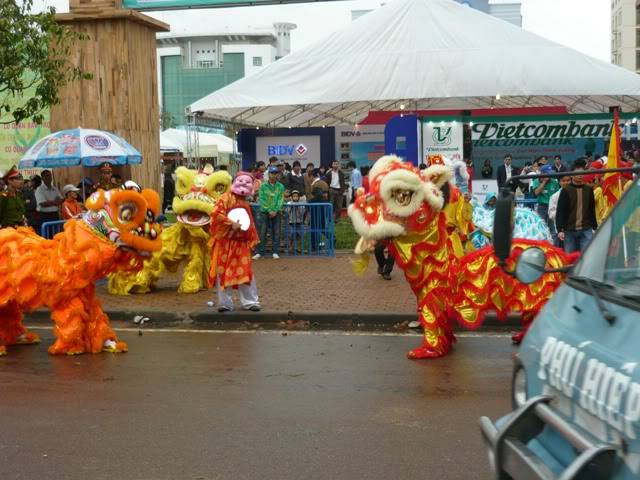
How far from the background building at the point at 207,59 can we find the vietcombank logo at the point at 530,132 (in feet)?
374

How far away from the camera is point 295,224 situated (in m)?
16.5

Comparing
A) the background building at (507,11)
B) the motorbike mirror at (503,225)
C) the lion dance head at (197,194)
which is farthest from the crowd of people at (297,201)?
the background building at (507,11)

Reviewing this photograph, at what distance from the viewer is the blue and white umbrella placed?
555 inches

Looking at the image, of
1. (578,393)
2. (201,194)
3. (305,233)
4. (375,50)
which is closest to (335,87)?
(375,50)

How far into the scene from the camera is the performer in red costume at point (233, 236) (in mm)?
10203

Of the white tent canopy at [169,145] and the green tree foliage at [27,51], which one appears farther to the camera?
the white tent canopy at [169,145]

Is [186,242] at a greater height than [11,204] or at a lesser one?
lesser

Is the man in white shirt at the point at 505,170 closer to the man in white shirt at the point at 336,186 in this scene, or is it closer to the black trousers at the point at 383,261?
the man in white shirt at the point at 336,186

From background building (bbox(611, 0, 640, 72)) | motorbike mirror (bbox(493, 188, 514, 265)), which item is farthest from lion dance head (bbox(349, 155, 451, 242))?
background building (bbox(611, 0, 640, 72))

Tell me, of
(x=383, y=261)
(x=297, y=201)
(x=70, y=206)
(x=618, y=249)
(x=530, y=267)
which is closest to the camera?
(x=618, y=249)

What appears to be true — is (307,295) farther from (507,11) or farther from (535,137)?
(507,11)

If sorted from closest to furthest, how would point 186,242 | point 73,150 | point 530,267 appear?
1. point 530,267
2. point 186,242
3. point 73,150

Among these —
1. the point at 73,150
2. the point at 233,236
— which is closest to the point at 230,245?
the point at 233,236

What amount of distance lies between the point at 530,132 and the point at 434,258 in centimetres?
1313
